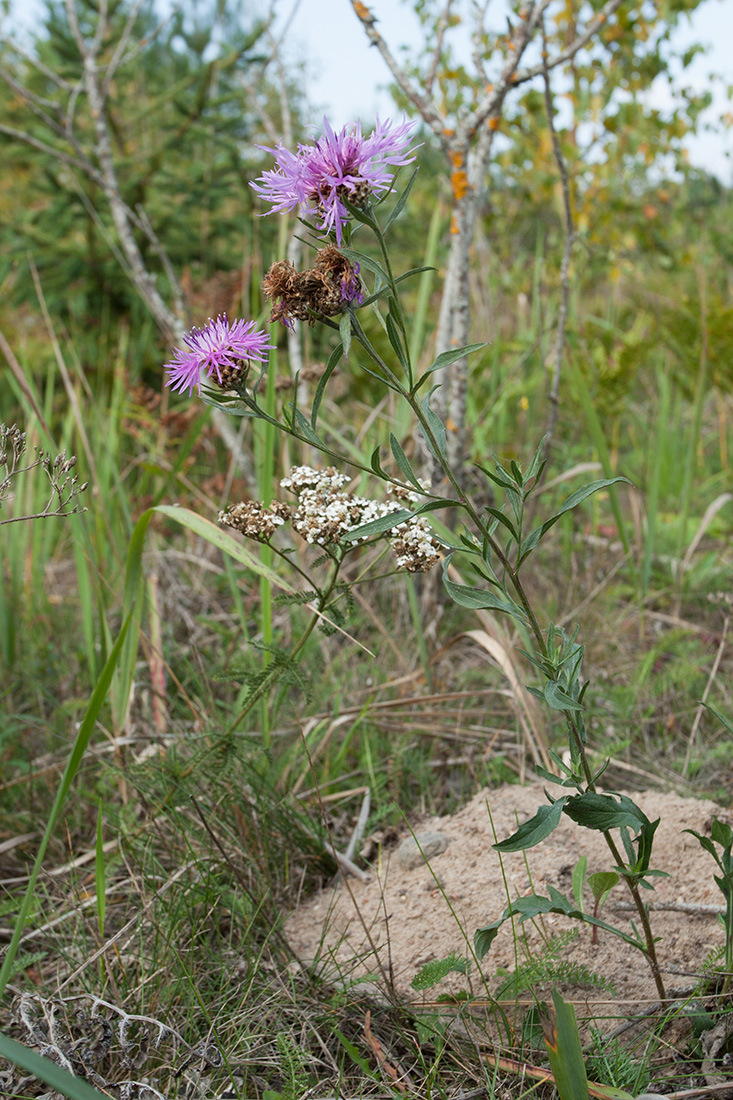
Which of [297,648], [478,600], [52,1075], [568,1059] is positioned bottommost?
[568,1059]

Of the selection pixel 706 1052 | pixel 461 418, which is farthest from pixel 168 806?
pixel 461 418

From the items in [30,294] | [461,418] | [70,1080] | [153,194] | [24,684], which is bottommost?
[24,684]

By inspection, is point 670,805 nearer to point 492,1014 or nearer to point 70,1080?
point 492,1014

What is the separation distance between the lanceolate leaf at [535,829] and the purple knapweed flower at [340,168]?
0.68 metres

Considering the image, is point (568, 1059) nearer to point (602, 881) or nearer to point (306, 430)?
point (602, 881)

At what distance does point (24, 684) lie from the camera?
6.75 ft

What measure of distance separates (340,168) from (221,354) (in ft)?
0.79

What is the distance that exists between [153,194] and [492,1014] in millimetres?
3624

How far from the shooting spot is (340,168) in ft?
2.71

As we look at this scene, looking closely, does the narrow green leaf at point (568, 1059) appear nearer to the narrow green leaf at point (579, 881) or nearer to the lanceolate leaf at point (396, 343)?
the narrow green leaf at point (579, 881)

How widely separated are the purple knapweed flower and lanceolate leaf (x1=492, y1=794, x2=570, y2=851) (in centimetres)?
68

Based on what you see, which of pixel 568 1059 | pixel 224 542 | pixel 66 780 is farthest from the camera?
pixel 224 542

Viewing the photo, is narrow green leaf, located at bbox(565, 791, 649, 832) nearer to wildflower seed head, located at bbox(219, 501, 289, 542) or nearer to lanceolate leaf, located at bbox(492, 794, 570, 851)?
lanceolate leaf, located at bbox(492, 794, 570, 851)

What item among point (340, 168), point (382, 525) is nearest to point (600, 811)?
point (382, 525)
